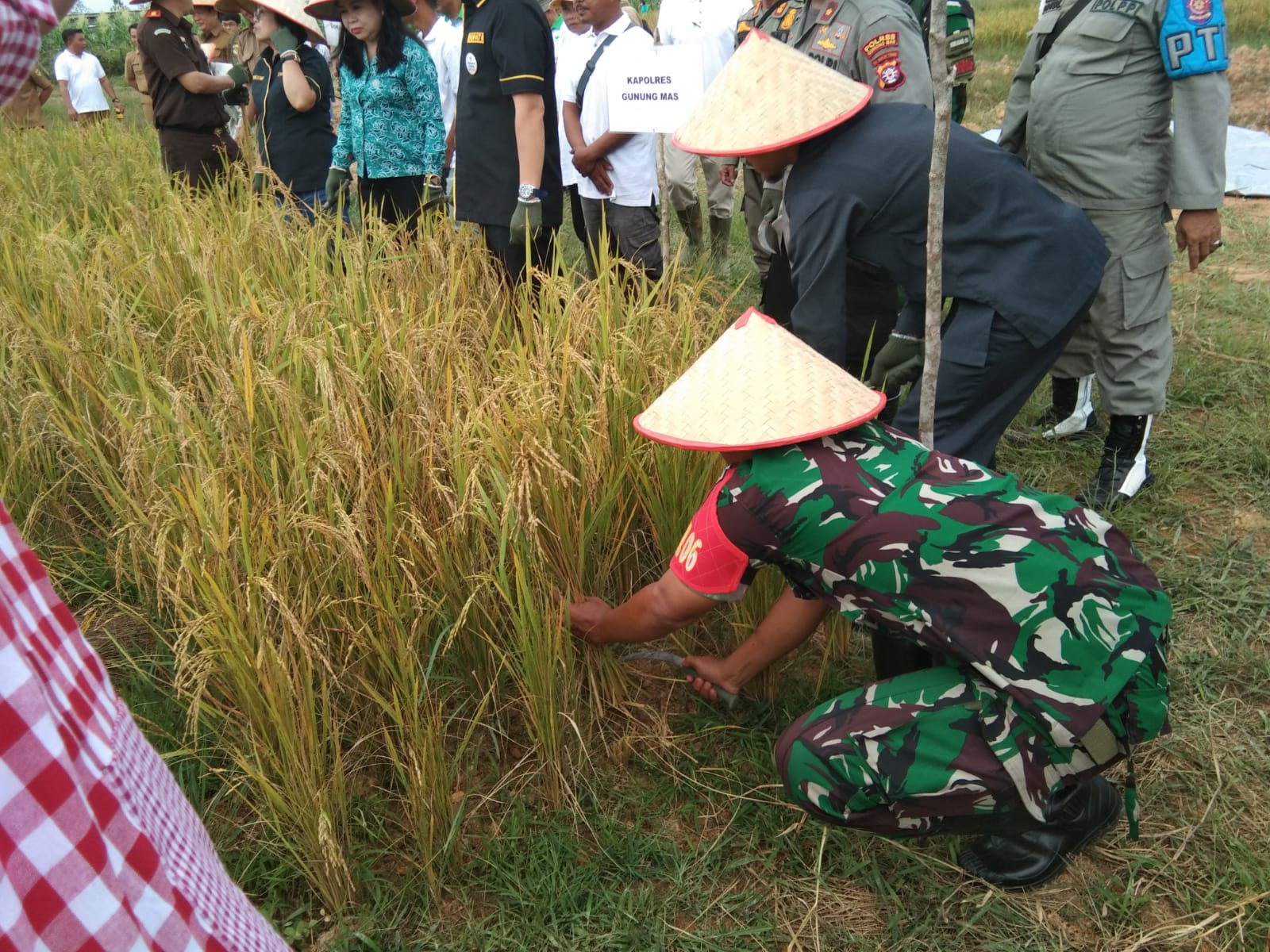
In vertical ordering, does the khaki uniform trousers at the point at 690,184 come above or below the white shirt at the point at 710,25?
below

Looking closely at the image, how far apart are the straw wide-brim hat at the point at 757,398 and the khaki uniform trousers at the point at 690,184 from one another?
3074mm

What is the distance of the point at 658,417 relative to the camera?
161 centimetres

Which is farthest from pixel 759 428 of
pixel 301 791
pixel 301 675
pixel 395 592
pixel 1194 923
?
pixel 1194 923

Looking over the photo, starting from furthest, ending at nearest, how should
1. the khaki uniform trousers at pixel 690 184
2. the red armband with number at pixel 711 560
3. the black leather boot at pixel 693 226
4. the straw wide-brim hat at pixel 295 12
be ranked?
Answer: 1. the black leather boot at pixel 693 226
2. the khaki uniform trousers at pixel 690 184
3. the straw wide-brim hat at pixel 295 12
4. the red armband with number at pixel 711 560

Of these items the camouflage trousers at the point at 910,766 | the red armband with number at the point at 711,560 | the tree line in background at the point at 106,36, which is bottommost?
the camouflage trousers at the point at 910,766

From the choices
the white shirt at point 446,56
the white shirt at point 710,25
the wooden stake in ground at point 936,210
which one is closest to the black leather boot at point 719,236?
the white shirt at point 710,25

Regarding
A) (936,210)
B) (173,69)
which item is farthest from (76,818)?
(173,69)

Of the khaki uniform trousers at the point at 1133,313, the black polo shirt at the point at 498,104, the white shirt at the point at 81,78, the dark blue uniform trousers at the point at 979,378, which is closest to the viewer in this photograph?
the dark blue uniform trousers at the point at 979,378

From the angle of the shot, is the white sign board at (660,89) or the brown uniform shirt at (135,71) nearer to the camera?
the white sign board at (660,89)

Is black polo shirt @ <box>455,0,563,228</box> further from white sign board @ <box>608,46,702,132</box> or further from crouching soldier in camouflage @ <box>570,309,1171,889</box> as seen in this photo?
crouching soldier in camouflage @ <box>570,309,1171,889</box>

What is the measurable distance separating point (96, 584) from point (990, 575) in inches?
81.7

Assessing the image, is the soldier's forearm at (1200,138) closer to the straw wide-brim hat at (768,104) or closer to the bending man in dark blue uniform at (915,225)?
the bending man in dark blue uniform at (915,225)

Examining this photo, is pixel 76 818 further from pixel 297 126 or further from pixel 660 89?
pixel 297 126

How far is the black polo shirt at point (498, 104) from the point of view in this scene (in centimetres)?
318
